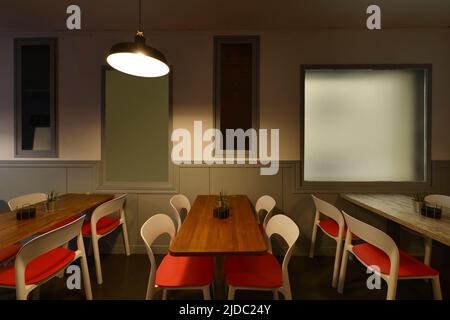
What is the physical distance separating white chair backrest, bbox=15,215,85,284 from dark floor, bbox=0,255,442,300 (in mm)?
800

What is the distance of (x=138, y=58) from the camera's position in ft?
5.40

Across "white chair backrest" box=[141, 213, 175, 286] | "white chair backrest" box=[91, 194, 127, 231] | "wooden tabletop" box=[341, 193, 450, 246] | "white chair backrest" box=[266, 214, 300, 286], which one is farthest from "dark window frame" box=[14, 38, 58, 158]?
"wooden tabletop" box=[341, 193, 450, 246]

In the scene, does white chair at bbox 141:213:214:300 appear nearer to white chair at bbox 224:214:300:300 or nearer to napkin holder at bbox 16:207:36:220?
white chair at bbox 224:214:300:300

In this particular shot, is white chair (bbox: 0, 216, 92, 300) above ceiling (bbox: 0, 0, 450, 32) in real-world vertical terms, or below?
below

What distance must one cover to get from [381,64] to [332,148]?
115cm

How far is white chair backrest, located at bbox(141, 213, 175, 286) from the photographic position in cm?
133

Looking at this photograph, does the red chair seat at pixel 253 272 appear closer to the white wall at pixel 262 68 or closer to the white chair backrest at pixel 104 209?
the white chair backrest at pixel 104 209

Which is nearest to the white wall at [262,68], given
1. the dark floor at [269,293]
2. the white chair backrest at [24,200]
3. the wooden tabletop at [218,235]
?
the white chair backrest at [24,200]

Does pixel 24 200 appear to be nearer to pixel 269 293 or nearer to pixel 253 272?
pixel 253 272

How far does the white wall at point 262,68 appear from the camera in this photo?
2545mm

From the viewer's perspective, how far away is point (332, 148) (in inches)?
104

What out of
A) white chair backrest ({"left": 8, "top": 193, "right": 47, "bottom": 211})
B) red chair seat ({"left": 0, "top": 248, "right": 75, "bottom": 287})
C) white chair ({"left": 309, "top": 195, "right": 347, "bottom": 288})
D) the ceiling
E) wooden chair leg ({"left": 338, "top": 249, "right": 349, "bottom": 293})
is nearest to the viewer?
red chair seat ({"left": 0, "top": 248, "right": 75, "bottom": 287})

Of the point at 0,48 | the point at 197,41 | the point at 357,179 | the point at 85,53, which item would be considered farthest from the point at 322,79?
the point at 0,48

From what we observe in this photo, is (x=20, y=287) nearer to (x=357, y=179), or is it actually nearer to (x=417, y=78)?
(x=357, y=179)
